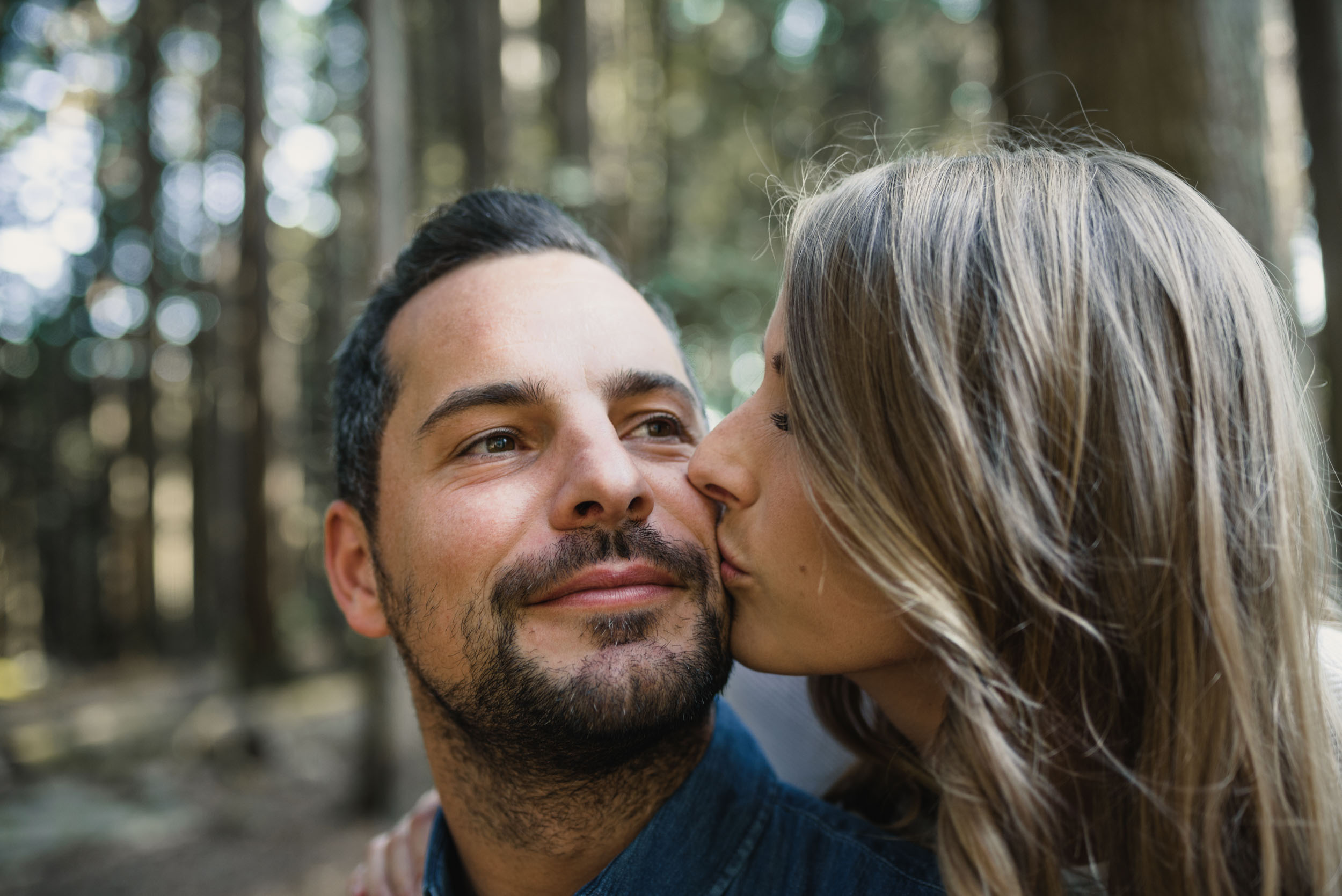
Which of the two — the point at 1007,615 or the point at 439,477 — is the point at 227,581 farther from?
the point at 1007,615

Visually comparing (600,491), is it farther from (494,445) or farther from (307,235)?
(307,235)

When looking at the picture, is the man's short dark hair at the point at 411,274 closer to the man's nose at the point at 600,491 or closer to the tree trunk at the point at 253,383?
the man's nose at the point at 600,491

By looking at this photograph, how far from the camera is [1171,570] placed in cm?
155

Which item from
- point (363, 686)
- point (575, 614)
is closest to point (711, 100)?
point (363, 686)

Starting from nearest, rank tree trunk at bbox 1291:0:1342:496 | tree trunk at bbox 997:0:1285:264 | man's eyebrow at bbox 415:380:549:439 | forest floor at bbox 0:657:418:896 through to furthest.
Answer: man's eyebrow at bbox 415:380:549:439, tree trunk at bbox 997:0:1285:264, tree trunk at bbox 1291:0:1342:496, forest floor at bbox 0:657:418:896

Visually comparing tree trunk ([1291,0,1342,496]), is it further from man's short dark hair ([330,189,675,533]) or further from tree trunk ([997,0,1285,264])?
man's short dark hair ([330,189,675,533])

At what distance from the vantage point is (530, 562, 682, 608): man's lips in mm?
1861

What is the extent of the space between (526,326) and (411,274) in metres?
0.70

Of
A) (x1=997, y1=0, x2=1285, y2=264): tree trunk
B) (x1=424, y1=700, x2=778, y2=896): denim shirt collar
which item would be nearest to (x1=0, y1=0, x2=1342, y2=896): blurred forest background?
(x1=997, y1=0, x2=1285, y2=264): tree trunk

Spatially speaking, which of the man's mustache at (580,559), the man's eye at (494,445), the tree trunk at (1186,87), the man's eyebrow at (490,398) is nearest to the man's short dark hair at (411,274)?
the man's eyebrow at (490,398)

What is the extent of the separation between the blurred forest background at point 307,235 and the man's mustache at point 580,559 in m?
1.12

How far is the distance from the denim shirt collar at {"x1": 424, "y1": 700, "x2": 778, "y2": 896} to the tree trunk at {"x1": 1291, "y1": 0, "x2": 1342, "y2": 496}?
3218 mm

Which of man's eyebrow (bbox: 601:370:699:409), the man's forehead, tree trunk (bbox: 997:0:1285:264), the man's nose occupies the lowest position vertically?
the man's nose

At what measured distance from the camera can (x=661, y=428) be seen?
236cm
